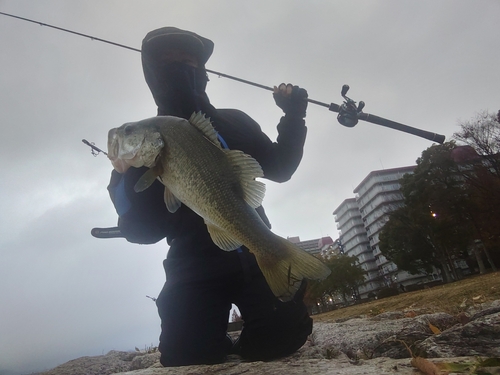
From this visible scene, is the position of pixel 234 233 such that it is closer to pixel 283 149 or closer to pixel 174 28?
pixel 283 149

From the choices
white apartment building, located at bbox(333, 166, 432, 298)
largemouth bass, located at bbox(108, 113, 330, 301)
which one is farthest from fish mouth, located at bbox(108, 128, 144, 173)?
white apartment building, located at bbox(333, 166, 432, 298)

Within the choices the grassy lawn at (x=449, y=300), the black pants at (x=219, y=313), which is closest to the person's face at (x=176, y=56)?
the black pants at (x=219, y=313)

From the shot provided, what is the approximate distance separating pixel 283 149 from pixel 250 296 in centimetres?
177

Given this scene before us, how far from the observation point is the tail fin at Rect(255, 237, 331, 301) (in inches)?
74.5

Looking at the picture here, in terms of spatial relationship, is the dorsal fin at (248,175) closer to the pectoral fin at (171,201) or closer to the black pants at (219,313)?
the pectoral fin at (171,201)

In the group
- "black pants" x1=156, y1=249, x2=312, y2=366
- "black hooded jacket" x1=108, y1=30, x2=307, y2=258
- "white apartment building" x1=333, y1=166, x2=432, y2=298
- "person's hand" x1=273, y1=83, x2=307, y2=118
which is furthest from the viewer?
"white apartment building" x1=333, y1=166, x2=432, y2=298

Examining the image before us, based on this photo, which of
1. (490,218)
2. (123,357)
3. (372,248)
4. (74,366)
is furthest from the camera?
(372,248)

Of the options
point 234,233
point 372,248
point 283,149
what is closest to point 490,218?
point 283,149

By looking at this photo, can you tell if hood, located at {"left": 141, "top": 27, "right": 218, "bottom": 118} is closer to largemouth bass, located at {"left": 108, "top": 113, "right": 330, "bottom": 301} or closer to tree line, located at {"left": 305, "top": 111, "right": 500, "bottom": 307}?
largemouth bass, located at {"left": 108, "top": 113, "right": 330, "bottom": 301}

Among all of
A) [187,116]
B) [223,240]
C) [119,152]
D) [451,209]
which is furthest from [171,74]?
[451,209]

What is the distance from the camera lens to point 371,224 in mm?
80750

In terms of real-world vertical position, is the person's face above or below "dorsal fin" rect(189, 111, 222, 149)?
above

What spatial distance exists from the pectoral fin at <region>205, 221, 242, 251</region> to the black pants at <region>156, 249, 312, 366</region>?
3.59 feet

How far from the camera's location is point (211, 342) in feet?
10.4
